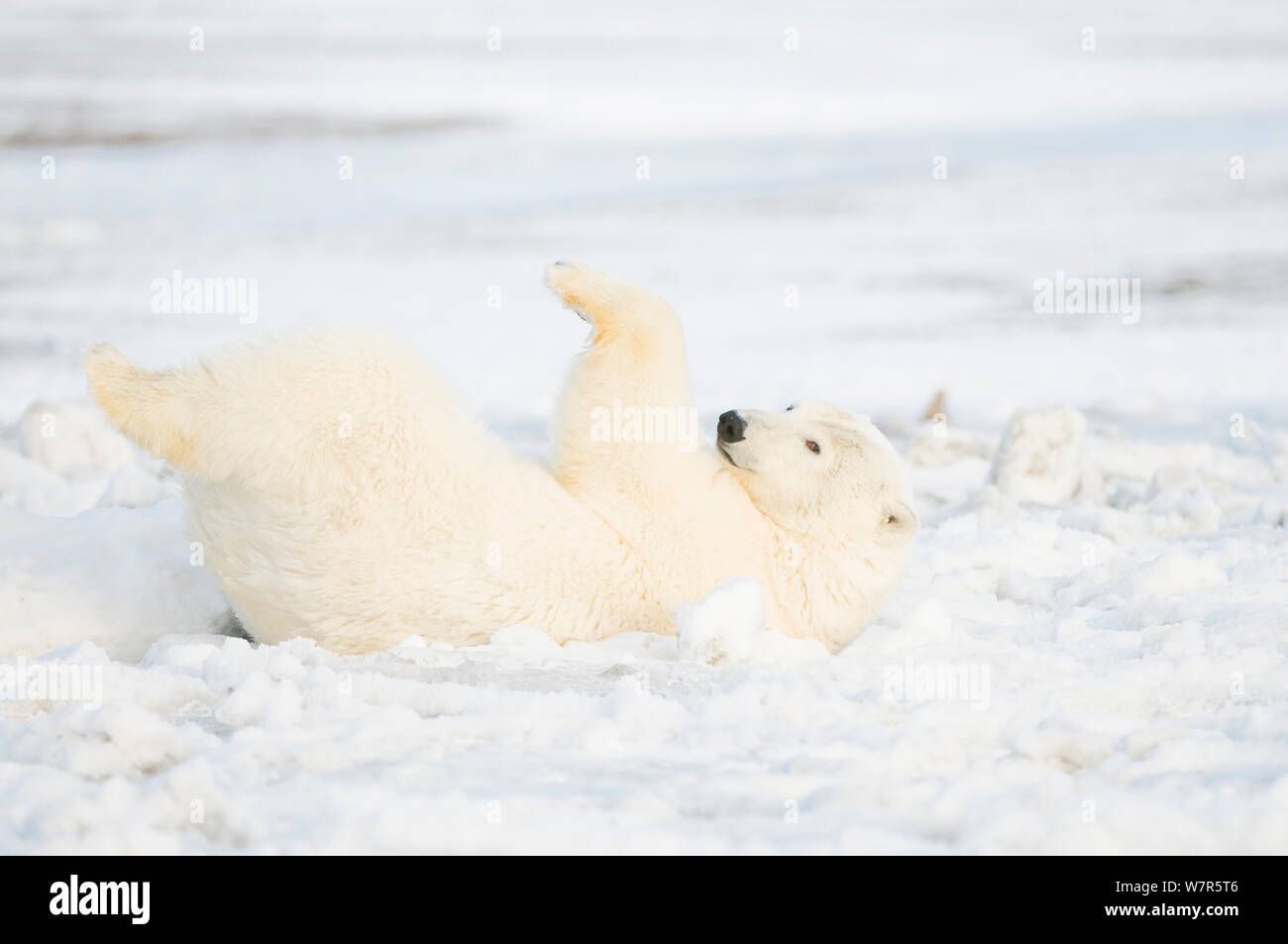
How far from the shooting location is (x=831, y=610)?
5.02 meters

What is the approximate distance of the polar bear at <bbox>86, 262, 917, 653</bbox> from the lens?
449cm

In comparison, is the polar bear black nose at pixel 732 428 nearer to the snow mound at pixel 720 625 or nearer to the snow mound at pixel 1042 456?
the snow mound at pixel 720 625

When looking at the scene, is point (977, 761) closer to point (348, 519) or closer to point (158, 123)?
point (348, 519)

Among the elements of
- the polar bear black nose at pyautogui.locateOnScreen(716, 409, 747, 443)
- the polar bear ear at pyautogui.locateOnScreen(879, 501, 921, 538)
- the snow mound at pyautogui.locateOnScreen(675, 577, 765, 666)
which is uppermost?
the polar bear black nose at pyautogui.locateOnScreen(716, 409, 747, 443)

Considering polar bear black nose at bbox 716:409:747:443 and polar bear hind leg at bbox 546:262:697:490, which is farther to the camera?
polar bear black nose at bbox 716:409:747:443

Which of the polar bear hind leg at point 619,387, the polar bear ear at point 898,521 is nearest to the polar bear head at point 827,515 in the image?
the polar bear ear at point 898,521

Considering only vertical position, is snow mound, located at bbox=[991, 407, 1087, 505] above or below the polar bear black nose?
below

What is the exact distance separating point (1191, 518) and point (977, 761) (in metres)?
4.06

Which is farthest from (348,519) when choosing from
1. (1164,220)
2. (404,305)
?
(1164,220)

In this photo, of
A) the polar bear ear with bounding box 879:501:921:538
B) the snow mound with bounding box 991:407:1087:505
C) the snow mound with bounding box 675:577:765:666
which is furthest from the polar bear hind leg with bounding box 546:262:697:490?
the snow mound with bounding box 991:407:1087:505

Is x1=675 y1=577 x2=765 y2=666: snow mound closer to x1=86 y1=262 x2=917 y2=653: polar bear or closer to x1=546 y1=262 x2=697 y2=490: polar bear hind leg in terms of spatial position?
x1=86 y1=262 x2=917 y2=653: polar bear

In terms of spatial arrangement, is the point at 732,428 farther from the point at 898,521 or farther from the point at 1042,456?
the point at 1042,456

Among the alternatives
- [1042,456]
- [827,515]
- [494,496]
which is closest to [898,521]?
[827,515]

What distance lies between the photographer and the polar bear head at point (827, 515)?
5027mm
